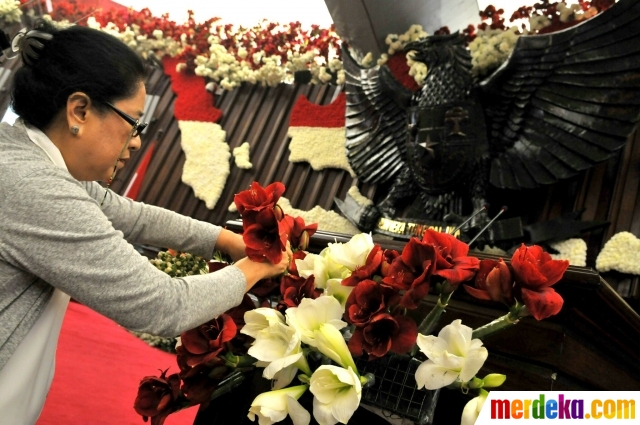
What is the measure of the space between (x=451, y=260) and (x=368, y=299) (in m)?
0.11

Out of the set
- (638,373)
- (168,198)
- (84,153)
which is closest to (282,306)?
(84,153)

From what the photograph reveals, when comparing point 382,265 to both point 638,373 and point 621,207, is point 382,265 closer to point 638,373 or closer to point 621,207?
point 638,373

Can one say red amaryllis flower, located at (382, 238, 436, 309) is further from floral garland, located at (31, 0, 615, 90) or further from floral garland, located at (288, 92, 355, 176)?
floral garland, located at (288, 92, 355, 176)

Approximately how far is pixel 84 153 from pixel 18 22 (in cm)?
155

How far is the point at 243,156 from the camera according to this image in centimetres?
287

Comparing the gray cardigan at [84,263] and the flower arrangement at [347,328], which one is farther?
the gray cardigan at [84,263]

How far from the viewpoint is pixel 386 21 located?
232cm

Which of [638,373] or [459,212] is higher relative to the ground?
[459,212]

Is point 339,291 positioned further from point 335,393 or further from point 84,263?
point 84,263

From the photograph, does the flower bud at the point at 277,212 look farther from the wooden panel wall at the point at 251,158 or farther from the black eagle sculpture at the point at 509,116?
the wooden panel wall at the point at 251,158

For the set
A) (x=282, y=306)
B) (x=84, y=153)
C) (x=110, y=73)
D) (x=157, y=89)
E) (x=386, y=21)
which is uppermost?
(x=386, y=21)

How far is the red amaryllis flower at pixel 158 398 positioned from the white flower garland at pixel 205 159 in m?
2.19

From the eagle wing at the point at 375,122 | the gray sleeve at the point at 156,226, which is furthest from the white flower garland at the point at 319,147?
the gray sleeve at the point at 156,226

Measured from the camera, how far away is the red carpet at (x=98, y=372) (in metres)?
1.44
